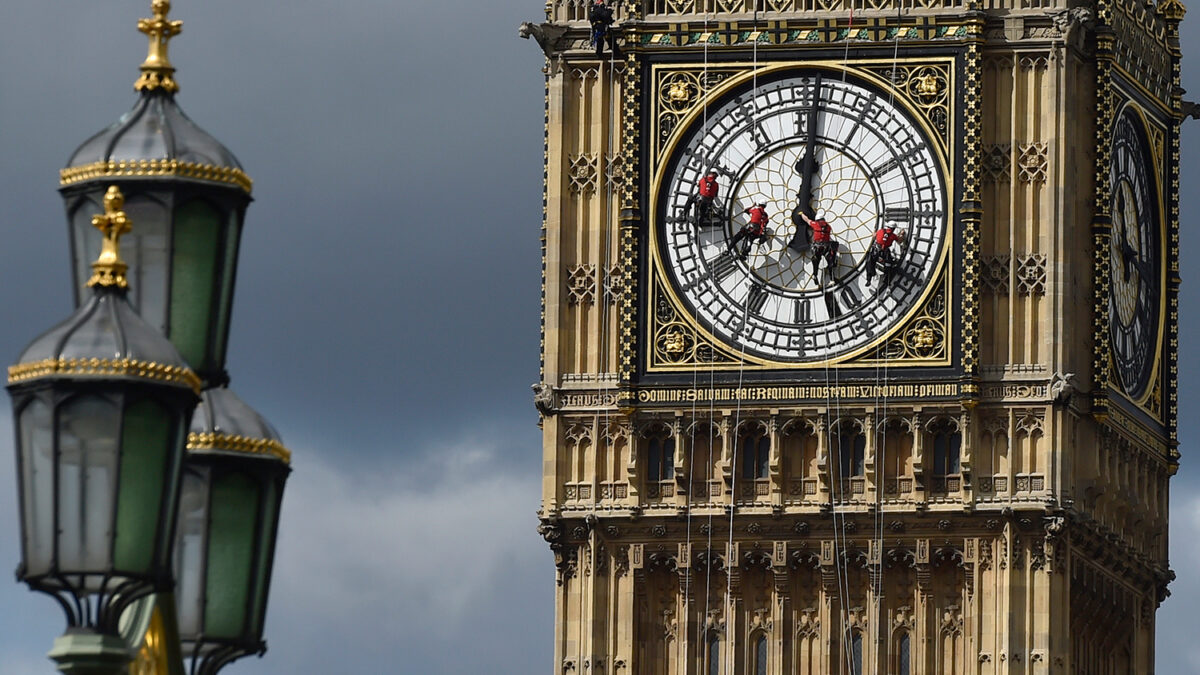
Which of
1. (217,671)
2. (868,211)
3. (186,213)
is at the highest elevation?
(868,211)

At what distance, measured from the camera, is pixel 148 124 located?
16.5m

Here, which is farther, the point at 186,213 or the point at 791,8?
the point at 791,8

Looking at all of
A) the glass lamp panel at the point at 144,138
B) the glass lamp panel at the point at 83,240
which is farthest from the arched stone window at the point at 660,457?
the glass lamp panel at the point at 144,138

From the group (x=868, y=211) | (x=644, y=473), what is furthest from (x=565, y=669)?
(x=868, y=211)

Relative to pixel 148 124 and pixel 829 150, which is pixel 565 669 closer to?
pixel 829 150

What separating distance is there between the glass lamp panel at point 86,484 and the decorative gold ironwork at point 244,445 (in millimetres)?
1492

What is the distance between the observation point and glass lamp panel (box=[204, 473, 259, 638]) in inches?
653

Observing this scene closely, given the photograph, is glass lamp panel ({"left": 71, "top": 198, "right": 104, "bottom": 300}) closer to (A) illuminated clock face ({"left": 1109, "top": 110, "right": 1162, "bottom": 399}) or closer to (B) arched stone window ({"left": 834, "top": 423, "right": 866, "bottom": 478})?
(B) arched stone window ({"left": 834, "top": 423, "right": 866, "bottom": 478})

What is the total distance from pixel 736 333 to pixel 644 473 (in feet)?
6.81

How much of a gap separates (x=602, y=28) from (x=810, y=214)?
344 cm

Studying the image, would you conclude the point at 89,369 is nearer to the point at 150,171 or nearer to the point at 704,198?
the point at 150,171

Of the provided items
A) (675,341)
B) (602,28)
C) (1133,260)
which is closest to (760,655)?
(675,341)

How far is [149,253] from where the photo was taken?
16.6 meters

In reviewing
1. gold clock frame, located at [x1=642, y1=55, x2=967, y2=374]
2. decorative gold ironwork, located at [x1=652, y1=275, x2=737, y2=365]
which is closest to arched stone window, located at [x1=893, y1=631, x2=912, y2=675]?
gold clock frame, located at [x1=642, y1=55, x2=967, y2=374]
